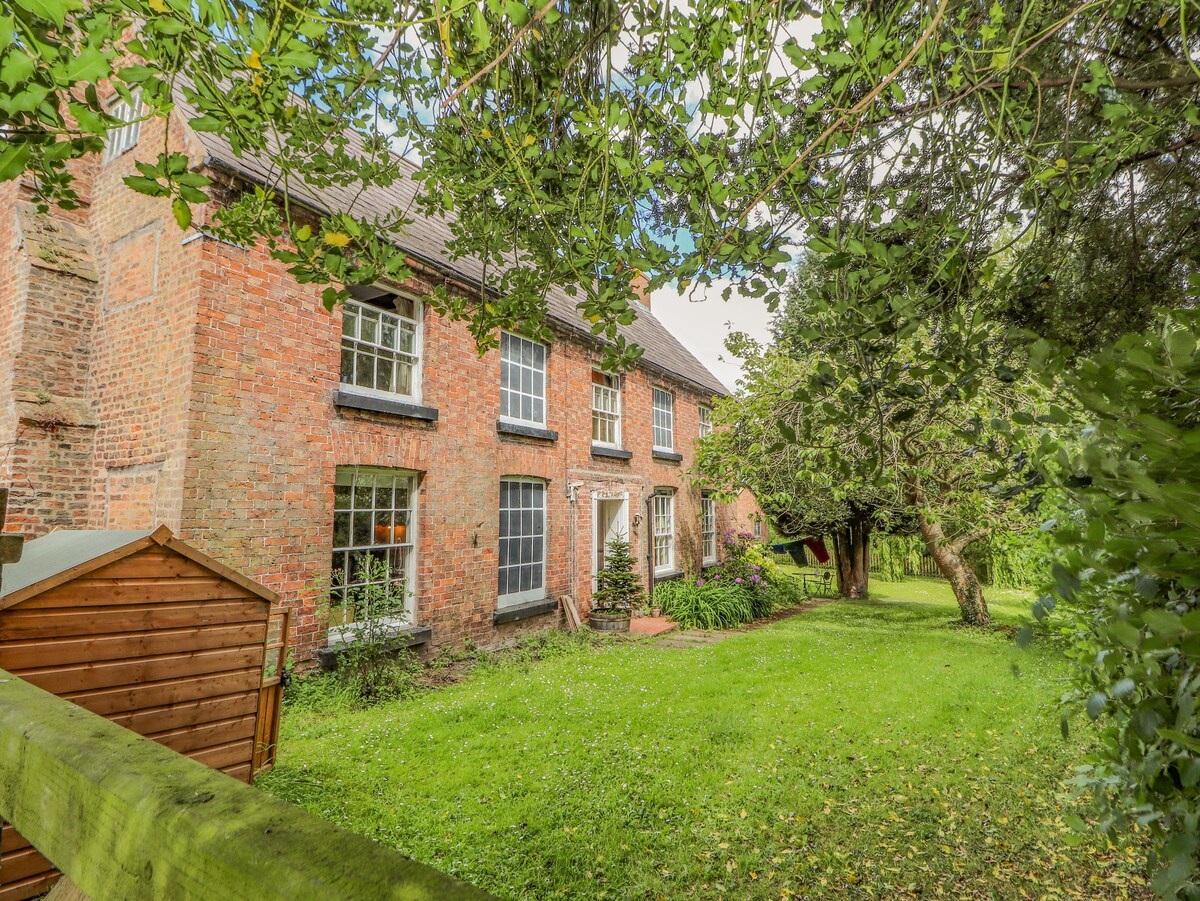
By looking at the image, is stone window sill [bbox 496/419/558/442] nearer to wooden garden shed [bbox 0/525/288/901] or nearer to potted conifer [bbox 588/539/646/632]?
potted conifer [bbox 588/539/646/632]

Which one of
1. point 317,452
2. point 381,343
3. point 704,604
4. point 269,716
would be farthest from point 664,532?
point 269,716

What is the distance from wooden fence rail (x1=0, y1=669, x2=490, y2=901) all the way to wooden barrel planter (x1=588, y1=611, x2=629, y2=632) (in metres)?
9.59

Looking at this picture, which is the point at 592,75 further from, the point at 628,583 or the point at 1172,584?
the point at 628,583

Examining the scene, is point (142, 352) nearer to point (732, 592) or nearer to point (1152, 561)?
point (1152, 561)

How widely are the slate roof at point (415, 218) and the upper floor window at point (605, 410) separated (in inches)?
45.0

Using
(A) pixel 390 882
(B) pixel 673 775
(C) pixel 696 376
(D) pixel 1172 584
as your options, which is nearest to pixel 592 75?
(D) pixel 1172 584

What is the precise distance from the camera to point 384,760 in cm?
483

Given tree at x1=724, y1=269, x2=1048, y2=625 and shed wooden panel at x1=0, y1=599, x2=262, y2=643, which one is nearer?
tree at x1=724, y1=269, x2=1048, y2=625

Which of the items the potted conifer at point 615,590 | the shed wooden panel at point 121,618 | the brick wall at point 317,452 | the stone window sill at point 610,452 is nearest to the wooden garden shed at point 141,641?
the shed wooden panel at point 121,618

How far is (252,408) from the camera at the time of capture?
6145mm

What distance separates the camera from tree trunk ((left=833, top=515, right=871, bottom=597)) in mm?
16891

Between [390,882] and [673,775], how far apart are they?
4.56 m

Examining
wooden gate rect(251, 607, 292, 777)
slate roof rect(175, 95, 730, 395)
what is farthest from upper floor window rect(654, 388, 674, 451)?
wooden gate rect(251, 607, 292, 777)

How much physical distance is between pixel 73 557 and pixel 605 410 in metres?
9.35
